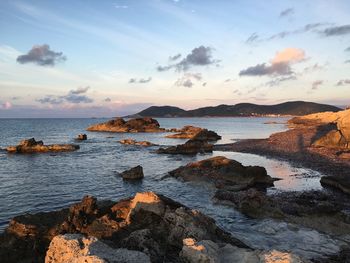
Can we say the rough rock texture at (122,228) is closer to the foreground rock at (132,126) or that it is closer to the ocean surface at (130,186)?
the ocean surface at (130,186)

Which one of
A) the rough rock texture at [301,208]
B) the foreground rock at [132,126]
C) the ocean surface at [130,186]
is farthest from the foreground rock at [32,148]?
the foreground rock at [132,126]

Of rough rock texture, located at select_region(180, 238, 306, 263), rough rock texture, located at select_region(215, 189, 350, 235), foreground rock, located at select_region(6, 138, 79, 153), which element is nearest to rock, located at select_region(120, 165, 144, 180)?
rough rock texture, located at select_region(215, 189, 350, 235)

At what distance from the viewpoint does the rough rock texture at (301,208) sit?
22.7 meters

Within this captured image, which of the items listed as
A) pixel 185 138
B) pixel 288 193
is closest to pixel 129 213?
pixel 288 193

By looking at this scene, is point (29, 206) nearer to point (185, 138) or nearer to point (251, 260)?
point (251, 260)

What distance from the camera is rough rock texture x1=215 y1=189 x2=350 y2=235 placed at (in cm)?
2272

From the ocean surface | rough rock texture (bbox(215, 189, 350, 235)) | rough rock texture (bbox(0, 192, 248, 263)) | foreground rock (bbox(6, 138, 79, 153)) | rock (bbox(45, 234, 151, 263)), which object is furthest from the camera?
foreground rock (bbox(6, 138, 79, 153))

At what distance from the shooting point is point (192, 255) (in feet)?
37.5

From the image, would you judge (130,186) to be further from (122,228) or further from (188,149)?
(188,149)

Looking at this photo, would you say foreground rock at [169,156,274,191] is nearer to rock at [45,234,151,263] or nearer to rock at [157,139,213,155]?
rock at [157,139,213,155]

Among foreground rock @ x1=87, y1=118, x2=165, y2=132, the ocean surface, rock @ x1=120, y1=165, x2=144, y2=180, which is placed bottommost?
the ocean surface

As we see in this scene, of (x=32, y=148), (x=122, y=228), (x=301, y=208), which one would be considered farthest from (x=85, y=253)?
(x=32, y=148)

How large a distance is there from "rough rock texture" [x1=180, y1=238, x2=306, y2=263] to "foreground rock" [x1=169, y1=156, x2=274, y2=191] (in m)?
22.4

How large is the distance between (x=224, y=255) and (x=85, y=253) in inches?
187
